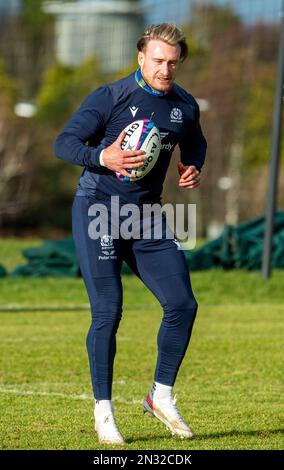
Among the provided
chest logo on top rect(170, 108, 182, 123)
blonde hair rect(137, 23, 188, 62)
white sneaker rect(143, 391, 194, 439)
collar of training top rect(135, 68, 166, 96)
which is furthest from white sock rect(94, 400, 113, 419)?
blonde hair rect(137, 23, 188, 62)

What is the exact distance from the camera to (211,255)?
21.7 m

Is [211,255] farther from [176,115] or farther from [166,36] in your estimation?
[166,36]

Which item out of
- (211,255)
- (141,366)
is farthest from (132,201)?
(211,255)

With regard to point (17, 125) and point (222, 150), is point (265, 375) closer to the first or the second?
point (17, 125)

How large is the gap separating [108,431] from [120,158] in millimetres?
1563

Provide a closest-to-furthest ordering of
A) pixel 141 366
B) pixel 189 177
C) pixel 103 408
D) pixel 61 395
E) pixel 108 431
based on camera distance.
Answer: pixel 108 431
pixel 103 408
pixel 189 177
pixel 61 395
pixel 141 366

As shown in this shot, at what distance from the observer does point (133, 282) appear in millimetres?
20344

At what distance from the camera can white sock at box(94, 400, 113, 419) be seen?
759cm

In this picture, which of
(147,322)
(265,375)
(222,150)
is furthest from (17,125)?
(265,375)

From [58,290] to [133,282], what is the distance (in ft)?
4.21

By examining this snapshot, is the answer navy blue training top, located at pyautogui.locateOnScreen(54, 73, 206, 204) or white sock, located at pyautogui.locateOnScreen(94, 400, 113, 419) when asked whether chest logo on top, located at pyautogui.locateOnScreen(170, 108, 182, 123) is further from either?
white sock, located at pyautogui.locateOnScreen(94, 400, 113, 419)

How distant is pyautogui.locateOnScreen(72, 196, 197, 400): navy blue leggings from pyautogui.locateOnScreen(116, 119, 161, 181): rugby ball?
42 centimetres

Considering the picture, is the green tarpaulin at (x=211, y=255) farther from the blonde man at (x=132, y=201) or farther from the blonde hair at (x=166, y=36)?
the blonde hair at (x=166, y=36)

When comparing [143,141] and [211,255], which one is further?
[211,255]
